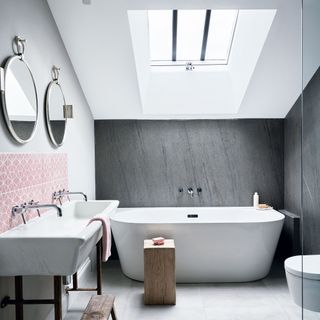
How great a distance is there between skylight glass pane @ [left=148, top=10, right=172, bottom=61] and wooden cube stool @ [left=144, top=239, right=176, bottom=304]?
7.68ft

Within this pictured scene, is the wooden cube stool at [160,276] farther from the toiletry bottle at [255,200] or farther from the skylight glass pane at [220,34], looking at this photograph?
the skylight glass pane at [220,34]

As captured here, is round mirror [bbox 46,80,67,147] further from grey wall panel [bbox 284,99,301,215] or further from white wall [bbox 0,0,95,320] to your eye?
grey wall panel [bbox 284,99,301,215]

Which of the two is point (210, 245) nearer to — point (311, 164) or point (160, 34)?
point (311, 164)

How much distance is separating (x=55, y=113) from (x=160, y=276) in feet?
5.88

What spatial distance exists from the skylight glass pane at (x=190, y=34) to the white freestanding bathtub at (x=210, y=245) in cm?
203

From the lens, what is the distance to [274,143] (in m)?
5.30

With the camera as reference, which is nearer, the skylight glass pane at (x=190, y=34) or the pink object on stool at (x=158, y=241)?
the pink object on stool at (x=158, y=241)

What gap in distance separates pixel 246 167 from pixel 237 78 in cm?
122

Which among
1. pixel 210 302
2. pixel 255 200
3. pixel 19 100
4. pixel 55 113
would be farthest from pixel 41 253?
pixel 255 200

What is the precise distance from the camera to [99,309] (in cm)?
302

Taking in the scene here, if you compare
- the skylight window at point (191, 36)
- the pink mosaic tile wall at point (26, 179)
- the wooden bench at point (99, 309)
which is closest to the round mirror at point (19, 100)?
the pink mosaic tile wall at point (26, 179)

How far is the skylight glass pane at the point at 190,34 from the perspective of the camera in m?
4.48

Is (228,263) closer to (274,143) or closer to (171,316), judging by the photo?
(171,316)

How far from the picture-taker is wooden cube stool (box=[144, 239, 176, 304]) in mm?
3816
